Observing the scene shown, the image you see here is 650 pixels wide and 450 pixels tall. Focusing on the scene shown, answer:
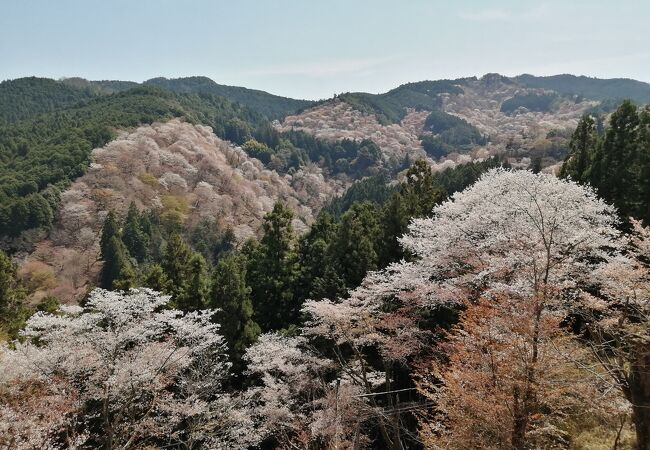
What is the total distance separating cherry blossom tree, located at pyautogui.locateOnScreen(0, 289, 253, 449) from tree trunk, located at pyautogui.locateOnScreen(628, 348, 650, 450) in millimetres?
15230

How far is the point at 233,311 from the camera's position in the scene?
24828 millimetres

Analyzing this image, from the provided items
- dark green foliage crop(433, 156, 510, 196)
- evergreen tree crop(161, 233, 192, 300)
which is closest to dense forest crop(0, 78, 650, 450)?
evergreen tree crop(161, 233, 192, 300)

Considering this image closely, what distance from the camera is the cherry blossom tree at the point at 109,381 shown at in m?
15.5

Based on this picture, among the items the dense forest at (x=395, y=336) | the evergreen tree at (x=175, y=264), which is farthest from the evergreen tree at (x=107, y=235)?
the evergreen tree at (x=175, y=264)

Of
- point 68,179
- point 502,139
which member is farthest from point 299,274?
point 502,139

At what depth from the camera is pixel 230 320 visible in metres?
24.8

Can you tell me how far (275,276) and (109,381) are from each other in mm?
15599

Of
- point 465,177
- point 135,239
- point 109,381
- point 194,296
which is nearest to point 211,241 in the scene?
point 135,239

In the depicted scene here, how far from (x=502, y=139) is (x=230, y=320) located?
16386 centimetres

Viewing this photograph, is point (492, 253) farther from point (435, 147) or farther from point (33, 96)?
point (33, 96)

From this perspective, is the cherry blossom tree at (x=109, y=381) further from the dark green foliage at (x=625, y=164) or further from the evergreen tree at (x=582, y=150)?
the evergreen tree at (x=582, y=150)

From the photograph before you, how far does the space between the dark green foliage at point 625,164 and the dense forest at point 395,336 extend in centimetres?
13

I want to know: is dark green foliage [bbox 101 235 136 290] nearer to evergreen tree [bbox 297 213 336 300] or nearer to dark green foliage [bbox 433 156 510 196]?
evergreen tree [bbox 297 213 336 300]

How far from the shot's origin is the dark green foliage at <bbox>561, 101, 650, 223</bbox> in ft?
80.0
